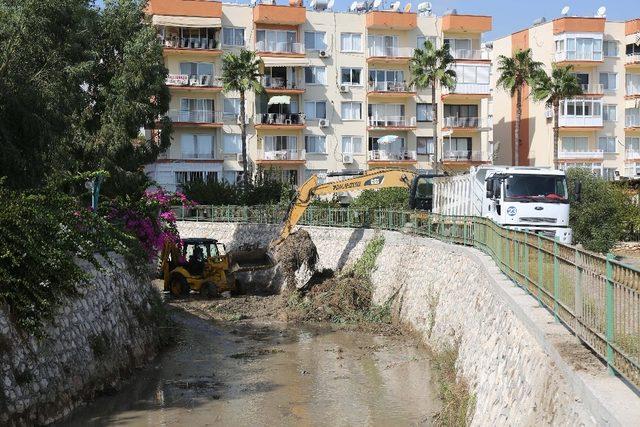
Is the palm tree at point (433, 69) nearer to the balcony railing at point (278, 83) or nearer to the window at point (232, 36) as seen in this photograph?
the balcony railing at point (278, 83)

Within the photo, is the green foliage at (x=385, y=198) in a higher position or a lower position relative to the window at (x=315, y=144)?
lower

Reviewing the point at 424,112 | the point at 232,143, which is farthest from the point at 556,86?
the point at 232,143

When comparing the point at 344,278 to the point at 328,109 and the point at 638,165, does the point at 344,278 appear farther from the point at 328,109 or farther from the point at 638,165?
the point at 638,165

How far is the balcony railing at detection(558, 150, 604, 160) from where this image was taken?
Result: 62719mm

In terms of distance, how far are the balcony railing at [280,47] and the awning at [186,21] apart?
11.2 feet

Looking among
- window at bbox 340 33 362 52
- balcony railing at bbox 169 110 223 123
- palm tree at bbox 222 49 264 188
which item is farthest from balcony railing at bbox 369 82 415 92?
balcony railing at bbox 169 110 223 123

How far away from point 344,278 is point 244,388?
12817 mm

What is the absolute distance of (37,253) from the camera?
14.7 m

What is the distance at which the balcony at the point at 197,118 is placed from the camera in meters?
56.6

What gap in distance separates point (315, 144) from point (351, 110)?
3752 millimetres

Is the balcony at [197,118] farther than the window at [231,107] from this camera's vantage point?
No

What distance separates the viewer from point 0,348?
13.5m

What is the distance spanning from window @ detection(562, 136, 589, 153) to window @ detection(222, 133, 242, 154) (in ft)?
80.8

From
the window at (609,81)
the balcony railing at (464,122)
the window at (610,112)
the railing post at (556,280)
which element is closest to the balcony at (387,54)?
the balcony railing at (464,122)
